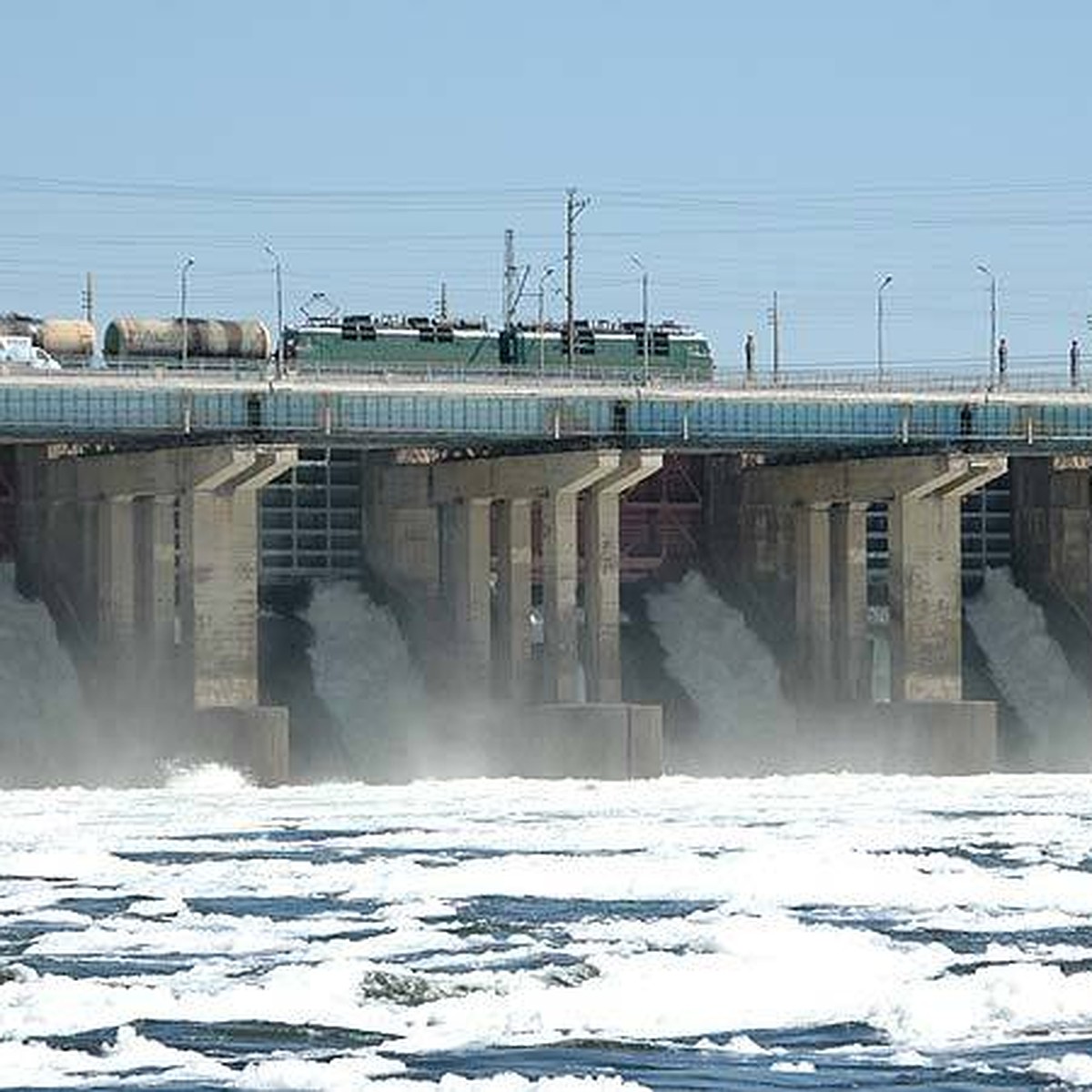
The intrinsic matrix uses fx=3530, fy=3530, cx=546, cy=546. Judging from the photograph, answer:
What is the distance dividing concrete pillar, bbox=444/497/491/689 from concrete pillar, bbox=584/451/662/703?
8.79 ft

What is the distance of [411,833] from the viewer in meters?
64.9

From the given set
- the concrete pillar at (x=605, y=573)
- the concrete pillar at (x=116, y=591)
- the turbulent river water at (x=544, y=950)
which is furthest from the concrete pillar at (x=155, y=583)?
the turbulent river water at (x=544, y=950)

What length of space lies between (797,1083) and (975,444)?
63335mm

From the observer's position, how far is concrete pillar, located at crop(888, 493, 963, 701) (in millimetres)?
93375

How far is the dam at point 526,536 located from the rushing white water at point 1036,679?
1.27 meters

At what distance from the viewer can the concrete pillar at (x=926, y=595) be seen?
93375mm

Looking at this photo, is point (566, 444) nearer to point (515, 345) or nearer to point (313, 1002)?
point (515, 345)

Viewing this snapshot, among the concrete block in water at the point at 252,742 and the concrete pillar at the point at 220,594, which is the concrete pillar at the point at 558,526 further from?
the concrete block in water at the point at 252,742

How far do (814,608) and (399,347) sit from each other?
1550 centimetres

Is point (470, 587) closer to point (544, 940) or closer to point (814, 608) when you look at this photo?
point (814, 608)

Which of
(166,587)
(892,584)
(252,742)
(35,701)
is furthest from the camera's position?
(892,584)

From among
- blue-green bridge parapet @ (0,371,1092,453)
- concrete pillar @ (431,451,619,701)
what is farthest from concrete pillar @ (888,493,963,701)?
concrete pillar @ (431,451,619,701)

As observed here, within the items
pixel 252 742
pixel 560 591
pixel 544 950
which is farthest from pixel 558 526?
pixel 544 950

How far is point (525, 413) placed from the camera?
9106 cm
